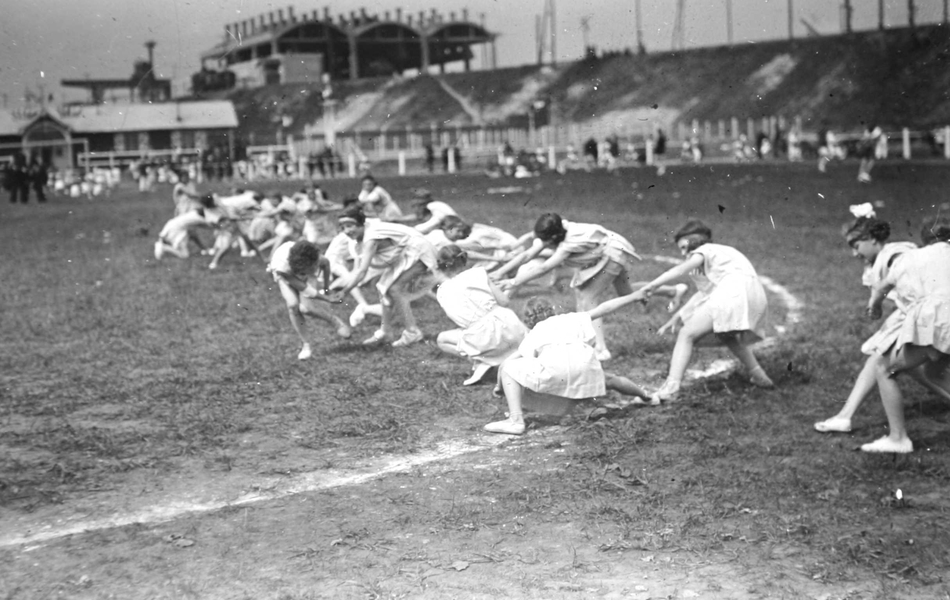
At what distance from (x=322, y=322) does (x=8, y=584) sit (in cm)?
757

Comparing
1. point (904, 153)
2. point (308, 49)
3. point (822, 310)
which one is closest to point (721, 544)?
point (822, 310)

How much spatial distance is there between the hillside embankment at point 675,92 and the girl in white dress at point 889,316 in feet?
125

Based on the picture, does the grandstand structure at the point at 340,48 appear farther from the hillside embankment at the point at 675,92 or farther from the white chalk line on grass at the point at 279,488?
the white chalk line on grass at the point at 279,488

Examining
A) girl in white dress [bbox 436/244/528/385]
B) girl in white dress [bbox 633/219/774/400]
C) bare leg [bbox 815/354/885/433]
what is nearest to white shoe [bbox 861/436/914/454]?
bare leg [bbox 815/354/885/433]

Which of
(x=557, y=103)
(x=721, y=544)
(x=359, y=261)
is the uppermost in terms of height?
(x=557, y=103)

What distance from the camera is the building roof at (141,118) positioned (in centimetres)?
5179

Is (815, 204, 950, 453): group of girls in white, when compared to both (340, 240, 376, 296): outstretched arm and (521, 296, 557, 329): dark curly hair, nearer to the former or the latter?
(521, 296, 557, 329): dark curly hair

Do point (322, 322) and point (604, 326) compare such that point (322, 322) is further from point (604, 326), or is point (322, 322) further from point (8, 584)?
point (8, 584)

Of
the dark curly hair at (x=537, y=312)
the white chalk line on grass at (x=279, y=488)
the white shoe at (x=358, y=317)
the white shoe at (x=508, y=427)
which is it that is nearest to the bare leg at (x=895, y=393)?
the white shoe at (x=508, y=427)

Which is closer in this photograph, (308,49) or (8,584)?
(8,584)

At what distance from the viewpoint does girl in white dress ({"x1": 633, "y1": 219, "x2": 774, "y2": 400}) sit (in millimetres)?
8406

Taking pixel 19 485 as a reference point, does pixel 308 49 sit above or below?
above

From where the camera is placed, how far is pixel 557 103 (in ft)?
236

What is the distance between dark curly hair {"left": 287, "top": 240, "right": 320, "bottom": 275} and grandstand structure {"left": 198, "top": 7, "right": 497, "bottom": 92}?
34080mm
